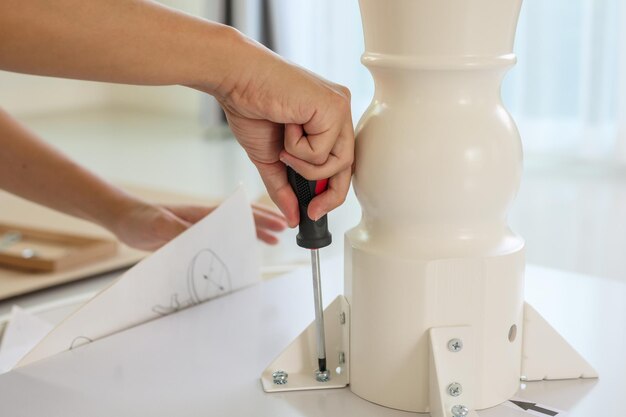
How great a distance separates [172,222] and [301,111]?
0.43m

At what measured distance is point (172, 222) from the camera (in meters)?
1.08

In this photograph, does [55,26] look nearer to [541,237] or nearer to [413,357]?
[413,357]

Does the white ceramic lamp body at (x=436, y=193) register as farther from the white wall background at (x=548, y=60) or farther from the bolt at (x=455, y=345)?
the white wall background at (x=548, y=60)

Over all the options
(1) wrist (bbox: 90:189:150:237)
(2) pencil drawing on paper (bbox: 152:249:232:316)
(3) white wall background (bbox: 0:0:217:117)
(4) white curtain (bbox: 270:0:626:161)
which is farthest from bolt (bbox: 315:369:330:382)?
(3) white wall background (bbox: 0:0:217:117)

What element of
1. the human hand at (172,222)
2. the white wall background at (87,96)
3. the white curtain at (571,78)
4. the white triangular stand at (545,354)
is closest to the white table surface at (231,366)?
the white triangular stand at (545,354)

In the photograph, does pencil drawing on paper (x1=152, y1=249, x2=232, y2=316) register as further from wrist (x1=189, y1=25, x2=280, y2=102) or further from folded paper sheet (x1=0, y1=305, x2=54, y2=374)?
wrist (x1=189, y1=25, x2=280, y2=102)

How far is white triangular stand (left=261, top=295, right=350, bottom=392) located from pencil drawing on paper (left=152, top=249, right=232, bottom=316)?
0.19 m

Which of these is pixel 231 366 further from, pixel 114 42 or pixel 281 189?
pixel 114 42

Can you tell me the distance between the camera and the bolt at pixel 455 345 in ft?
2.18

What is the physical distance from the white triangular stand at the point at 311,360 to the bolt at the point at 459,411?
104mm

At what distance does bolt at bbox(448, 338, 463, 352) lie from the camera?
0.66 metres

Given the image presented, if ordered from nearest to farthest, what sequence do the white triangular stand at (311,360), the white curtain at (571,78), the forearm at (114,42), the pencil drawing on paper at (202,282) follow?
1. the forearm at (114,42)
2. the white triangular stand at (311,360)
3. the pencil drawing on paper at (202,282)
4. the white curtain at (571,78)

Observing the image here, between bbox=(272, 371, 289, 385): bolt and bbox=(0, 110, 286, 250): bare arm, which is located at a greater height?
bbox=(0, 110, 286, 250): bare arm

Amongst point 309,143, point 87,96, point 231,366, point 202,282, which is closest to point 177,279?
point 202,282
